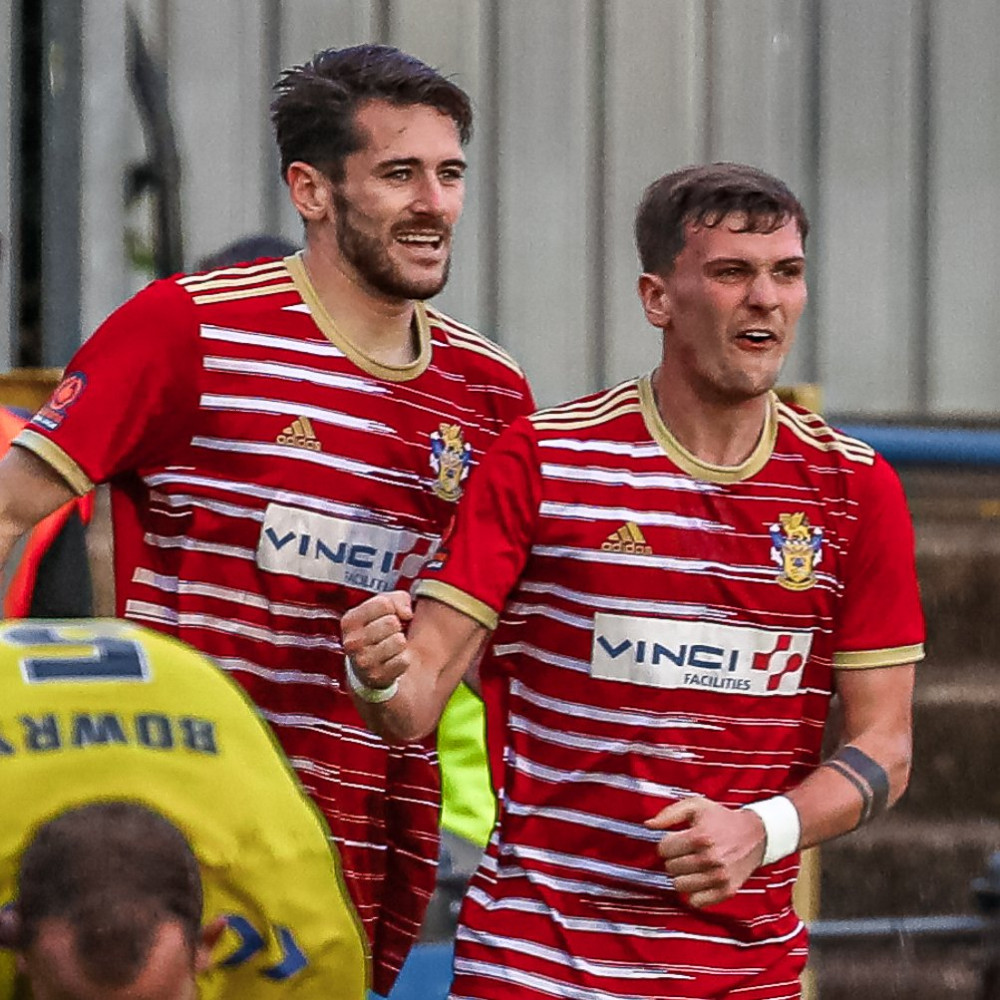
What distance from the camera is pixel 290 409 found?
3623 millimetres

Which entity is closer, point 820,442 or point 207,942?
point 207,942

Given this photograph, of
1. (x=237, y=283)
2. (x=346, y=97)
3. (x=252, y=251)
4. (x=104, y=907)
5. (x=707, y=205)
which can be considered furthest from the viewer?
(x=252, y=251)

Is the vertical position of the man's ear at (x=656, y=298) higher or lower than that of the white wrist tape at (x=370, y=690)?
higher

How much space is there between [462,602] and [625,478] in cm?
30

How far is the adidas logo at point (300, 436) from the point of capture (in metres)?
3.61

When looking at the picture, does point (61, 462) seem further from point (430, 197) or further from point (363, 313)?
point (430, 197)

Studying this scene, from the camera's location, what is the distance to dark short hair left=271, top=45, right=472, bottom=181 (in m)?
3.78

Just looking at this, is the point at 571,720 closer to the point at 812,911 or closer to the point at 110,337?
the point at 110,337

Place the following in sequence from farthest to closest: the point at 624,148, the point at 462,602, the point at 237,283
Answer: the point at 624,148
the point at 237,283
the point at 462,602

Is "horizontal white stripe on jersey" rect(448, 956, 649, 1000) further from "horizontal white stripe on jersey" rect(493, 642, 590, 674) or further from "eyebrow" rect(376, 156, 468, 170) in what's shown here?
"eyebrow" rect(376, 156, 468, 170)

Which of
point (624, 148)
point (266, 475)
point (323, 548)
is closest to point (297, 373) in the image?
point (266, 475)

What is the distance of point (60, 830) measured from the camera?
2.18 m

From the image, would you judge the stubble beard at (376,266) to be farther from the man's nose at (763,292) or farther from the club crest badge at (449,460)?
the man's nose at (763,292)

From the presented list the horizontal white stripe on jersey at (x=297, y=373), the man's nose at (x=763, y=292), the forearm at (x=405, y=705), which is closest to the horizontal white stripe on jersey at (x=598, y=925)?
the forearm at (x=405, y=705)
